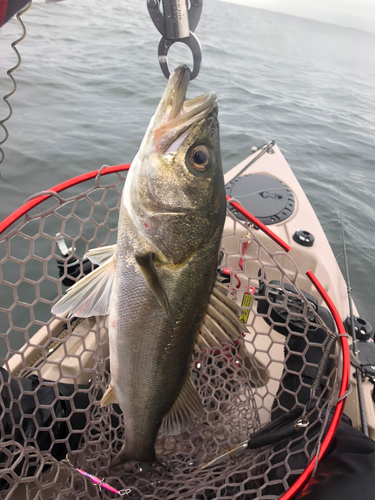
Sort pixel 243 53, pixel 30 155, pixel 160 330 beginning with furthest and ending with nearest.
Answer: pixel 243 53 < pixel 30 155 < pixel 160 330

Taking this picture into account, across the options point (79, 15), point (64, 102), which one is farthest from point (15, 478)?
point (79, 15)

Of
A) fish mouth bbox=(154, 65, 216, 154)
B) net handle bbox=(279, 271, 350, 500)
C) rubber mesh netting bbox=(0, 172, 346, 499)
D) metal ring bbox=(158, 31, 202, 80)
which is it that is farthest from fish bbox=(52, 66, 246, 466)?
net handle bbox=(279, 271, 350, 500)

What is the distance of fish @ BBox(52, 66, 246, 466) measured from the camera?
1.31 m

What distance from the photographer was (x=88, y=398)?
7.12ft

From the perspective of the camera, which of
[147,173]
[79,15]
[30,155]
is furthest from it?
[79,15]

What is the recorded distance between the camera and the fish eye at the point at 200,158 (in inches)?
52.2

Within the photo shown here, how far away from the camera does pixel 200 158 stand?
1344mm

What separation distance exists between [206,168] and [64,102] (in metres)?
8.69

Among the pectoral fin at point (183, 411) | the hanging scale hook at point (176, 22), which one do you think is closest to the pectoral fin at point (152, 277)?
the pectoral fin at point (183, 411)

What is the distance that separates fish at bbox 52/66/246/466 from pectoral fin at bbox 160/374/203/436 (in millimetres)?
12

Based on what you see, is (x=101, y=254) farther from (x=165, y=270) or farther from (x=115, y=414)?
(x=115, y=414)

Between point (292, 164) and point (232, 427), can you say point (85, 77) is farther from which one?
point (232, 427)

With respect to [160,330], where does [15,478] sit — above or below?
below

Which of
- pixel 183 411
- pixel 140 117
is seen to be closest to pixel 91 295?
pixel 183 411
